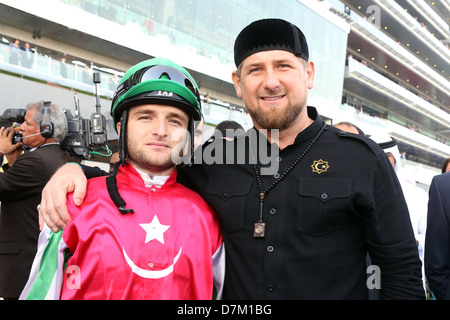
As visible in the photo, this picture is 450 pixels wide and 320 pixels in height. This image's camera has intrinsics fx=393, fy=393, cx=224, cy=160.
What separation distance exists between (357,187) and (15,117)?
3.75 metres

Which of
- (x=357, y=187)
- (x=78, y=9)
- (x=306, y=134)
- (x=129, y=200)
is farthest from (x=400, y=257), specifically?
(x=78, y=9)

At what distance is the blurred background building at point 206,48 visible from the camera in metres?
12.1

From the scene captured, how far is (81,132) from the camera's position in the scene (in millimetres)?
3842

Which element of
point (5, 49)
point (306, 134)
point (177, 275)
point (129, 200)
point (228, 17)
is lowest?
point (177, 275)

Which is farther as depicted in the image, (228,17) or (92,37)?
(228,17)

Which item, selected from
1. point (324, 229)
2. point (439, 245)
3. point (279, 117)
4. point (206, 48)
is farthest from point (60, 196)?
point (206, 48)

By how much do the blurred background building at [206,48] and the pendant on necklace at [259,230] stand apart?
2.95 m

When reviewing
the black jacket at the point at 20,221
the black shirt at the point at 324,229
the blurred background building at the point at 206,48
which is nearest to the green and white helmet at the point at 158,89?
the black shirt at the point at 324,229

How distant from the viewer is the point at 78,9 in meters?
14.6

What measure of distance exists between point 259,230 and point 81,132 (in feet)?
8.97

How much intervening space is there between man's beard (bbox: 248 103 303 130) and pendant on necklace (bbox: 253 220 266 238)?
45 centimetres

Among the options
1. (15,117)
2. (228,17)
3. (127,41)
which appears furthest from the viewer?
(228,17)

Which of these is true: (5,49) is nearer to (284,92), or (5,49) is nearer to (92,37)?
(92,37)

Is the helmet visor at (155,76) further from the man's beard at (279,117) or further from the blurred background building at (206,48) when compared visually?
the blurred background building at (206,48)
